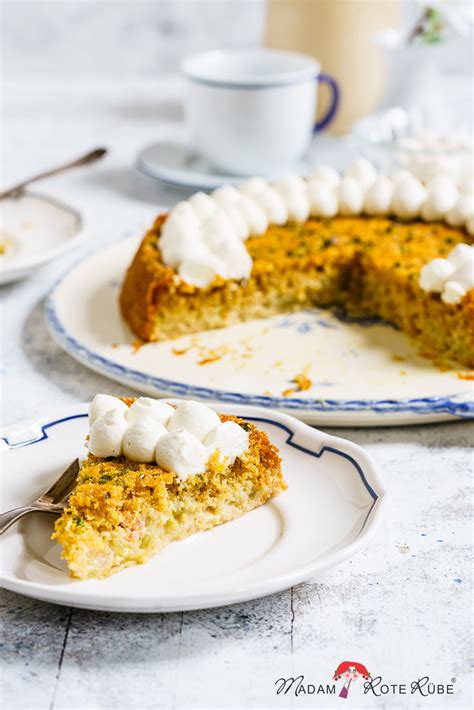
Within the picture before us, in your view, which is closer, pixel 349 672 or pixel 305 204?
pixel 349 672

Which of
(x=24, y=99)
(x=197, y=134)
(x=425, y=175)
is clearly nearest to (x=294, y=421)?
(x=425, y=175)

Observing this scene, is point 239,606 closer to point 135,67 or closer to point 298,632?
point 298,632

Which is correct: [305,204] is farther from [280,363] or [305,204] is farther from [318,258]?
[280,363]

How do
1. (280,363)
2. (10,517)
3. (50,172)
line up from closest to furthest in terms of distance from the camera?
(10,517) → (280,363) → (50,172)

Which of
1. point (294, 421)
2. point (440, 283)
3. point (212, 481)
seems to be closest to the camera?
point (212, 481)

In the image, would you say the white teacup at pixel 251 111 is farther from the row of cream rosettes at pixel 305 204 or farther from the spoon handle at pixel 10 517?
the spoon handle at pixel 10 517

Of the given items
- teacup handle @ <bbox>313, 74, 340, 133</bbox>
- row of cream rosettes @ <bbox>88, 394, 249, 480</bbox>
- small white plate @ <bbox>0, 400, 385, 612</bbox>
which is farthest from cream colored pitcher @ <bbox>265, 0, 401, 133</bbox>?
row of cream rosettes @ <bbox>88, 394, 249, 480</bbox>

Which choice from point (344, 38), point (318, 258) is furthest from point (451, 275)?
point (344, 38)
